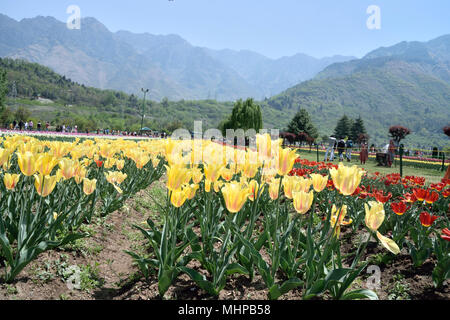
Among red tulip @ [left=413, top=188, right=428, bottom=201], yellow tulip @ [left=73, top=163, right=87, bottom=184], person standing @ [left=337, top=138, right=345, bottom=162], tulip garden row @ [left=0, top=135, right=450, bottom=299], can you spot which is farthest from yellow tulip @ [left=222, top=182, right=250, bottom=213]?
person standing @ [left=337, top=138, right=345, bottom=162]

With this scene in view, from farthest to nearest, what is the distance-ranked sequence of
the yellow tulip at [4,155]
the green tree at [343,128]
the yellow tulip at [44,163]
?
the green tree at [343,128] → the yellow tulip at [4,155] → the yellow tulip at [44,163]

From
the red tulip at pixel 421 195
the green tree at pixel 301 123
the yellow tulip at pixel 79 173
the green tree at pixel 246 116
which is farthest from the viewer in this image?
the green tree at pixel 301 123

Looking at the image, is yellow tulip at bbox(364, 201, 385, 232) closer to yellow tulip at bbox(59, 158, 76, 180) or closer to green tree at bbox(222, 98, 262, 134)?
yellow tulip at bbox(59, 158, 76, 180)

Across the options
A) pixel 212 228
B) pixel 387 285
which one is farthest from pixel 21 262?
pixel 387 285

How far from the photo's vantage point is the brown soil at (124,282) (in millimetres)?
2506

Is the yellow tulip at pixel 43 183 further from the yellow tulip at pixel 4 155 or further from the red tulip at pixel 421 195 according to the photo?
the red tulip at pixel 421 195

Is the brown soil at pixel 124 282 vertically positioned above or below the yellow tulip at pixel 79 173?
below

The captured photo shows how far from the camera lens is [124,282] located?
287 centimetres

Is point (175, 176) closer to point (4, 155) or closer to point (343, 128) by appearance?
point (4, 155)

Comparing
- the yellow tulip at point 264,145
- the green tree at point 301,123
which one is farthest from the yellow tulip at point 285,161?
the green tree at point 301,123

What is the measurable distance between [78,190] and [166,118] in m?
184
